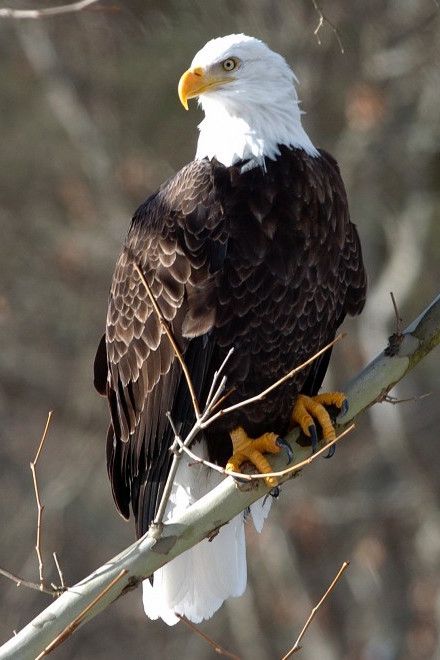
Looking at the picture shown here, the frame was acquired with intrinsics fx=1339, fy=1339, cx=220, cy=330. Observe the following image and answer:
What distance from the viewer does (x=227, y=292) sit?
4141mm

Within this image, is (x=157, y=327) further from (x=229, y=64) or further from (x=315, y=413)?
(x=229, y=64)

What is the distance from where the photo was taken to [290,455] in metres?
4.10

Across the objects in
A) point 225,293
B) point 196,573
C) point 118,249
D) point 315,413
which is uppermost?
point 225,293

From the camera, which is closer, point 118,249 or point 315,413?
point 315,413

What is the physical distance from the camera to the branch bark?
3.25m

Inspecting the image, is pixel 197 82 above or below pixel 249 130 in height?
above

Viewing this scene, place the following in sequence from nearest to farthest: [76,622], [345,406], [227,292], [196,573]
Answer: [76,622]
[345,406]
[227,292]
[196,573]

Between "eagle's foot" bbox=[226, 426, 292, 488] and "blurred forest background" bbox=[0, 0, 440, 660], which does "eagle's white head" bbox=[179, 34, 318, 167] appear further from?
"blurred forest background" bbox=[0, 0, 440, 660]

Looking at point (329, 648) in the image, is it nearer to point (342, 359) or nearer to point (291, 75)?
point (342, 359)

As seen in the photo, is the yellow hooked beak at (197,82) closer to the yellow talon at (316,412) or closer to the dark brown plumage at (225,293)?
the dark brown plumage at (225,293)

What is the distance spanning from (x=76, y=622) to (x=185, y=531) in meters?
0.44

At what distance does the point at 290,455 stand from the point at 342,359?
4536 mm

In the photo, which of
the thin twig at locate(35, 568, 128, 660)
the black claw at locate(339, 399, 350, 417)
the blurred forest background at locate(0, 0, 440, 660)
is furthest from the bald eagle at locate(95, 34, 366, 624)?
the blurred forest background at locate(0, 0, 440, 660)

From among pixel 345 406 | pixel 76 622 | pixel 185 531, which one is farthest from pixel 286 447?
pixel 76 622
